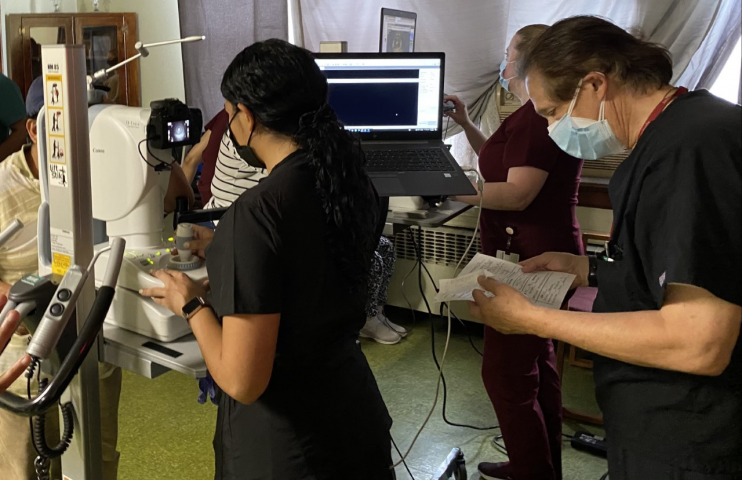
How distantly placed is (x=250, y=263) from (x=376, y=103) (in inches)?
53.9

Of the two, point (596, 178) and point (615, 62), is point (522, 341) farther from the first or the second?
point (596, 178)

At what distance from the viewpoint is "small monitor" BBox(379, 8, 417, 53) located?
104 inches

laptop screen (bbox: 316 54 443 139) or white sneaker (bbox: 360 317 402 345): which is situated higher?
laptop screen (bbox: 316 54 443 139)

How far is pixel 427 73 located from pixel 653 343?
151 centimetres

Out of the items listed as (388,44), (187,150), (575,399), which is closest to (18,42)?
(187,150)

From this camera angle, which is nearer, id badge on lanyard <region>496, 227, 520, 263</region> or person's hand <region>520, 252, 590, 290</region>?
person's hand <region>520, 252, 590, 290</region>

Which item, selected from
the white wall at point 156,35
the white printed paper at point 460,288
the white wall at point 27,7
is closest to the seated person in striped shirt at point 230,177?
the white printed paper at point 460,288

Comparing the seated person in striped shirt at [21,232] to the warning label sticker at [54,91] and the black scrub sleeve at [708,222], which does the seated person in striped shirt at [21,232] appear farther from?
the black scrub sleeve at [708,222]

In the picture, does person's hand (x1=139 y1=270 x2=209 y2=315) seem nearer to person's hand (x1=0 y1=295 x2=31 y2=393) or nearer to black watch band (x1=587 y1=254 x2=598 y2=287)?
person's hand (x1=0 y1=295 x2=31 y2=393)

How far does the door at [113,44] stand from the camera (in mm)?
3523

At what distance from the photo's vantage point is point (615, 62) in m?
1.13

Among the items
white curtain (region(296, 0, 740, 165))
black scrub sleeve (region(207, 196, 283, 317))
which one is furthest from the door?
black scrub sleeve (region(207, 196, 283, 317))

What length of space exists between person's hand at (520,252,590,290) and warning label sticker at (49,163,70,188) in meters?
0.97

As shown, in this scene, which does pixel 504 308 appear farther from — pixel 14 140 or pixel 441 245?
pixel 441 245
